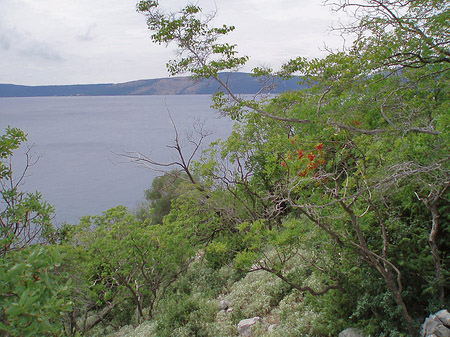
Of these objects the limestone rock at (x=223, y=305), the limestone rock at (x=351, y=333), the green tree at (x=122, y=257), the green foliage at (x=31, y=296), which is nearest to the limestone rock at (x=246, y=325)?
the limestone rock at (x=223, y=305)

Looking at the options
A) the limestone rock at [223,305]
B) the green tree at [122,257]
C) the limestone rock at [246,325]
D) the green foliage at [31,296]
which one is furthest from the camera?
the green tree at [122,257]

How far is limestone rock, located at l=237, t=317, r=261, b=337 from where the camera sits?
804 cm

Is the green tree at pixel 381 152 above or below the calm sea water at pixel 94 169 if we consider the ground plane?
above

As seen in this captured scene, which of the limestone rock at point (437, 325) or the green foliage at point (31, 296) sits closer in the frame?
the green foliage at point (31, 296)

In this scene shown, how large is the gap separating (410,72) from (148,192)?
89.4 feet

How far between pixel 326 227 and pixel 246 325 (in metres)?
3.59

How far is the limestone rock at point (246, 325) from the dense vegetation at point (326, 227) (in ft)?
0.76

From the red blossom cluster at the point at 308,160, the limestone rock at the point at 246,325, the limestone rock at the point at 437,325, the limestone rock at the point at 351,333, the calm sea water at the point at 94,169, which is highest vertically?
the red blossom cluster at the point at 308,160

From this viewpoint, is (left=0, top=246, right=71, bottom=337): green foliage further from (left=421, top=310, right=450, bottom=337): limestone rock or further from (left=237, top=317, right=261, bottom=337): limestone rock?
(left=237, top=317, right=261, bottom=337): limestone rock

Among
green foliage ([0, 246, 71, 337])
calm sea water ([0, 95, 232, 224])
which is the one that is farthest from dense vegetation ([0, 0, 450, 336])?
calm sea water ([0, 95, 232, 224])

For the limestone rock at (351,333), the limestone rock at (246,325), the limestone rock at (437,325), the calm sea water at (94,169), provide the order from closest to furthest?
the limestone rock at (437,325) < the limestone rock at (351,333) < the limestone rock at (246,325) < the calm sea water at (94,169)

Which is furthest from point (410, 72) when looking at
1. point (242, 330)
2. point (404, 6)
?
point (242, 330)

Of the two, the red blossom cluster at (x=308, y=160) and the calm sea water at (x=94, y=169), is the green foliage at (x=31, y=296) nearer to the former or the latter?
the red blossom cluster at (x=308, y=160)

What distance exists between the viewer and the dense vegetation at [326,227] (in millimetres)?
5246
